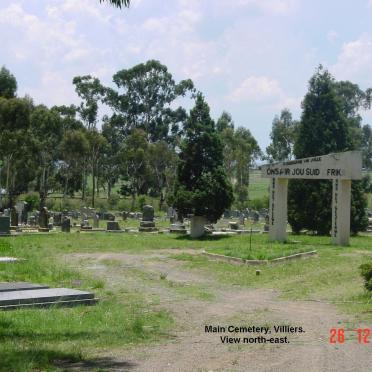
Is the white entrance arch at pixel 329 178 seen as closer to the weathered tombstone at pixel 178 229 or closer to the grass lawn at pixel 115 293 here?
the grass lawn at pixel 115 293

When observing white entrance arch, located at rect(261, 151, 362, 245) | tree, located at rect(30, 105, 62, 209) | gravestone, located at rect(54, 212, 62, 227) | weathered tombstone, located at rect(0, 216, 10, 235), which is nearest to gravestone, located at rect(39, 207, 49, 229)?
gravestone, located at rect(54, 212, 62, 227)

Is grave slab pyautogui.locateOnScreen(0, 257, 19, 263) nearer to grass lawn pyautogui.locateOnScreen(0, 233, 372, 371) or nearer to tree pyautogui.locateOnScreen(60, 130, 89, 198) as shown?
grass lawn pyautogui.locateOnScreen(0, 233, 372, 371)

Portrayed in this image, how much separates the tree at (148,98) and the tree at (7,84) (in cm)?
2218

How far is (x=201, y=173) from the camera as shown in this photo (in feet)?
95.9

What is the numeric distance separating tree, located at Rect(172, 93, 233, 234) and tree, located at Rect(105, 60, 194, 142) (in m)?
41.3

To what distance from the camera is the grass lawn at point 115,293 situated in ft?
26.5

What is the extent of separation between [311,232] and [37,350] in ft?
88.8

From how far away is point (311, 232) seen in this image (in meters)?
33.5

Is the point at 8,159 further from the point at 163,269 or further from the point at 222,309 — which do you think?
the point at 222,309

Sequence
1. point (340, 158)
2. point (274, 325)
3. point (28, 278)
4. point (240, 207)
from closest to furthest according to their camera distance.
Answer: point (274, 325) < point (28, 278) < point (340, 158) < point (240, 207)

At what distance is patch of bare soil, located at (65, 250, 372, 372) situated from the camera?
7133 mm

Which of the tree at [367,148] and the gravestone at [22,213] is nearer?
the gravestone at [22,213]

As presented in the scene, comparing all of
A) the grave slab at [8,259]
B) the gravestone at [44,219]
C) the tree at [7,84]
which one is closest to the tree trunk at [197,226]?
the gravestone at [44,219]

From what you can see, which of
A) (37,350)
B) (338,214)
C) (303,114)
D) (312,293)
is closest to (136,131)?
(303,114)
